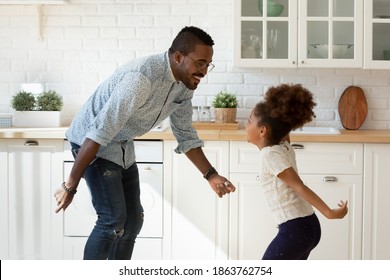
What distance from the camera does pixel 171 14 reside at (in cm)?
455

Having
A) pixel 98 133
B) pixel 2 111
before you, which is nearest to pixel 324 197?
pixel 98 133

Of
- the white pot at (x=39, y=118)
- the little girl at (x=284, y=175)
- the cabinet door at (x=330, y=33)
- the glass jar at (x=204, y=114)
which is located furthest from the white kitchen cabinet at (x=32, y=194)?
the little girl at (x=284, y=175)

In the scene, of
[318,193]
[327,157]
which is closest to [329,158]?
[327,157]

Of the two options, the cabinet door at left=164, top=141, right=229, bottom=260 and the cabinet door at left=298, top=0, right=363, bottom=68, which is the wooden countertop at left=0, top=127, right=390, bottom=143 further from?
the cabinet door at left=298, top=0, right=363, bottom=68

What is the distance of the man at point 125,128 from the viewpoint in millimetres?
2715

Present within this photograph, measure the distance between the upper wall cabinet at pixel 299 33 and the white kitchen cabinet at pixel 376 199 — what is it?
55 centimetres

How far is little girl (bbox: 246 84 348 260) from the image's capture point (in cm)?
272

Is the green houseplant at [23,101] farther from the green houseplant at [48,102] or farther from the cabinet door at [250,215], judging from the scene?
the cabinet door at [250,215]

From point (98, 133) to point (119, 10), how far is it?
202 cm

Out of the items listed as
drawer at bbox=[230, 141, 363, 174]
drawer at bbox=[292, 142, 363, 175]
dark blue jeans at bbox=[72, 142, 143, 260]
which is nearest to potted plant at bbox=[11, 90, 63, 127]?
drawer at bbox=[230, 141, 363, 174]

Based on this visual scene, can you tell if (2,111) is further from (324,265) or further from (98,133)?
(324,265)

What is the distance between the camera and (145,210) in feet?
13.3

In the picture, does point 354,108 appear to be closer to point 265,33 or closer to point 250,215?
point 265,33

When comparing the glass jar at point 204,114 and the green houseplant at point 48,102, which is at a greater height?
the green houseplant at point 48,102
